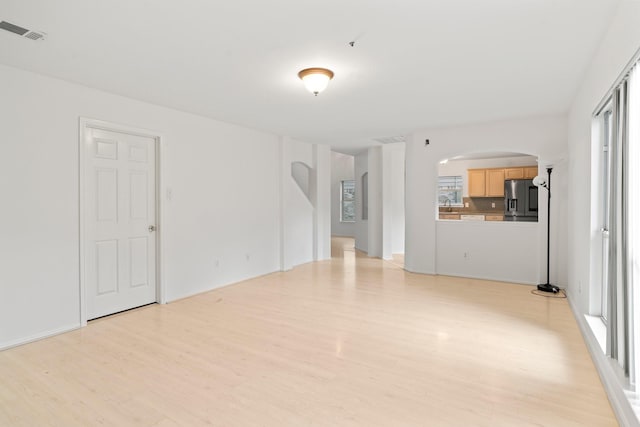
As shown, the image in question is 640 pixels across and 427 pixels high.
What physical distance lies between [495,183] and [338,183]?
5.62 meters

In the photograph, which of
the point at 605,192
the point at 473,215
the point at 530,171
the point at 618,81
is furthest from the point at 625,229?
the point at 473,215

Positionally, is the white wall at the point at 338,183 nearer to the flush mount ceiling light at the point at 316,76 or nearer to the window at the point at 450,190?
the window at the point at 450,190

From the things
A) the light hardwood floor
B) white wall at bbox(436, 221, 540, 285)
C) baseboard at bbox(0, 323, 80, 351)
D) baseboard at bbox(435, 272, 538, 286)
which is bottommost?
the light hardwood floor

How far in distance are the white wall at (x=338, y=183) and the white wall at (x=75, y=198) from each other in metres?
6.67

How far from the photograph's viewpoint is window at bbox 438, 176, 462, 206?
31.9 ft

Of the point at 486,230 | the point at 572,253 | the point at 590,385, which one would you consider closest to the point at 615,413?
the point at 590,385

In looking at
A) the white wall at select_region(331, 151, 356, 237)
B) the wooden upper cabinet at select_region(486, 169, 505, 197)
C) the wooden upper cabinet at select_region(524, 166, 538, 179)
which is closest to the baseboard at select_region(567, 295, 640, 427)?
the wooden upper cabinet at select_region(524, 166, 538, 179)

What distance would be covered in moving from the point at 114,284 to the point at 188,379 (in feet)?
7.41

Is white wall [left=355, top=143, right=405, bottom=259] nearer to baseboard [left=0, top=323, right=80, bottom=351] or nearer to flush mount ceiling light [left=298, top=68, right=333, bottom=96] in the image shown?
flush mount ceiling light [left=298, top=68, right=333, bottom=96]

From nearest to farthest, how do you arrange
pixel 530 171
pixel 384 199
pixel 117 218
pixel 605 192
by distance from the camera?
pixel 605 192 < pixel 117 218 < pixel 530 171 < pixel 384 199

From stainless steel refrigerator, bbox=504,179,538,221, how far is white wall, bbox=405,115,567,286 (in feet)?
9.04

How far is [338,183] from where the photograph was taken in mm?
13172

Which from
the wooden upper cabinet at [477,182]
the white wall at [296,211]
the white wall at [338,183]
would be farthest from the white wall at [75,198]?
the white wall at [338,183]

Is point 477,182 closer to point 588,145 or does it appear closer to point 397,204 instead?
point 397,204
